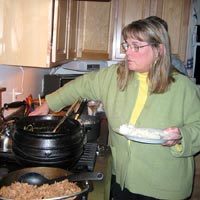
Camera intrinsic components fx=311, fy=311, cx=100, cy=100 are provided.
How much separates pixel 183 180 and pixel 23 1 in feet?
3.67

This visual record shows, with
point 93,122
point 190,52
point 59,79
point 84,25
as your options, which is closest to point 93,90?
point 93,122

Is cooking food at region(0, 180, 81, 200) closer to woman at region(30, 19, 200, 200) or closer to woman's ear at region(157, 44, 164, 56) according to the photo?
woman at region(30, 19, 200, 200)

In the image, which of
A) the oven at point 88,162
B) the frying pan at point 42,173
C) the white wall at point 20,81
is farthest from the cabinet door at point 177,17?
the frying pan at point 42,173

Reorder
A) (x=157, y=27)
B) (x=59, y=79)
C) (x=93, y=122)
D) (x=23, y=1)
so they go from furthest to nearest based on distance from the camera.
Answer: (x=59, y=79) → (x=93, y=122) → (x=23, y=1) → (x=157, y=27)

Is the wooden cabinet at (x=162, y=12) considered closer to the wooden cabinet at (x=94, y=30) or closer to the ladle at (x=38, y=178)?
the wooden cabinet at (x=94, y=30)

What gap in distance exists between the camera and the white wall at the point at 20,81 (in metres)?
1.77

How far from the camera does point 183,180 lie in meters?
1.39

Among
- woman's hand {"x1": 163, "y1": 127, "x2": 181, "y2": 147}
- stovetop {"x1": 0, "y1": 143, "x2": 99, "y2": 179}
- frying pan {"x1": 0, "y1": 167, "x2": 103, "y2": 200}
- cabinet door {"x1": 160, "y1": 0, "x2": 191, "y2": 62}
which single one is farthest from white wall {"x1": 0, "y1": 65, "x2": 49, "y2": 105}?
cabinet door {"x1": 160, "y1": 0, "x2": 191, "y2": 62}

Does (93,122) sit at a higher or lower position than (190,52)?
lower

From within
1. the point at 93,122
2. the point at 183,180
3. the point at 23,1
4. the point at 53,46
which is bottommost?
the point at 183,180

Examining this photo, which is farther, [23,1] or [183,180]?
[23,1]

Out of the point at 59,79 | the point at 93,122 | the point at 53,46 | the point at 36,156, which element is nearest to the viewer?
the point at 36,156

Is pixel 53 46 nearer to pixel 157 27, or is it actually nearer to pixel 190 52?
pixel 157 27

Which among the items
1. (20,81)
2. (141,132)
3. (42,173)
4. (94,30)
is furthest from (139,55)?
(94,30)
